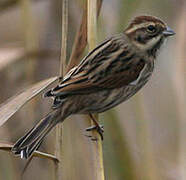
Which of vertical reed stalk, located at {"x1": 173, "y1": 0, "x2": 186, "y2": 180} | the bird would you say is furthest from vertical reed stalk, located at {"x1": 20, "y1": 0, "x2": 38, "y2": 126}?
vertical reed stalk, located at {"x1": 173, "y1": 0, "x2": 186, "y2": 180}

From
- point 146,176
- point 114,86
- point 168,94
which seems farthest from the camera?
point 168,94

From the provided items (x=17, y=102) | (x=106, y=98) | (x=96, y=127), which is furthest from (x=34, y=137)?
(x=106, y=98)

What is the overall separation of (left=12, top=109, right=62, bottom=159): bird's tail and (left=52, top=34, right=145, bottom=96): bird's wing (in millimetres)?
123

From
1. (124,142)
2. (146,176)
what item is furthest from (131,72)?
(146,176)

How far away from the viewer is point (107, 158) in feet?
8.94

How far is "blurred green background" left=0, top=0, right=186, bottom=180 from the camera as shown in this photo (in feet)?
8.90

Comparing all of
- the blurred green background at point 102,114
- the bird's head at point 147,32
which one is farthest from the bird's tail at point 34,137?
the bird's head at point 147,32

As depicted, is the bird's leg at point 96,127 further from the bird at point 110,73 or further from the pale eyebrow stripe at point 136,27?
the pale eyebrow stripe at point 136,27

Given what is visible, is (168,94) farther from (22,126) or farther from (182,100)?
(22,126)

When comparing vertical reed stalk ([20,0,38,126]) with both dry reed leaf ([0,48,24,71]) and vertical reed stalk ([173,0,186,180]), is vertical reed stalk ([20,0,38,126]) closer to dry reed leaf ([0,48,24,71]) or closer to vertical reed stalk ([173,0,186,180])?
dry reed leaf ([0,48,24,71])

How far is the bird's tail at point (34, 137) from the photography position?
2.09m

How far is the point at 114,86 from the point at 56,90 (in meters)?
0.33

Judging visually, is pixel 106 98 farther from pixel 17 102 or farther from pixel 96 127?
pixel 17 102

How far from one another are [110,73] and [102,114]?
275 millimetres
